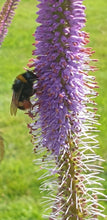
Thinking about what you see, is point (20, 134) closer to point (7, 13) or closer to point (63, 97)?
point (7, 13)

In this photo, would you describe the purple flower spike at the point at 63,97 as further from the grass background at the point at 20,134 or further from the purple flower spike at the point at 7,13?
the purple flower spike at the point at 7,13

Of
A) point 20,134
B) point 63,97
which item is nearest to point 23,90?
point 63,97

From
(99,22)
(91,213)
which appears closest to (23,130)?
(91,213)

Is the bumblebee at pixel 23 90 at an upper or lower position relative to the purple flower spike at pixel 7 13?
lower

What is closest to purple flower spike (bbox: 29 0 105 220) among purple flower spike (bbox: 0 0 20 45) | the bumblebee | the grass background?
the bumblebee

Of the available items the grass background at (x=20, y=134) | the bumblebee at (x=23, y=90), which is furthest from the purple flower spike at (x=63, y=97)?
the grass background at (x=20, y=134)

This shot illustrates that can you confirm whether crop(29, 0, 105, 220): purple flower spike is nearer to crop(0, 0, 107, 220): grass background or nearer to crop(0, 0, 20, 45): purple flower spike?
crop(0, 0, 107, 220): grass background
